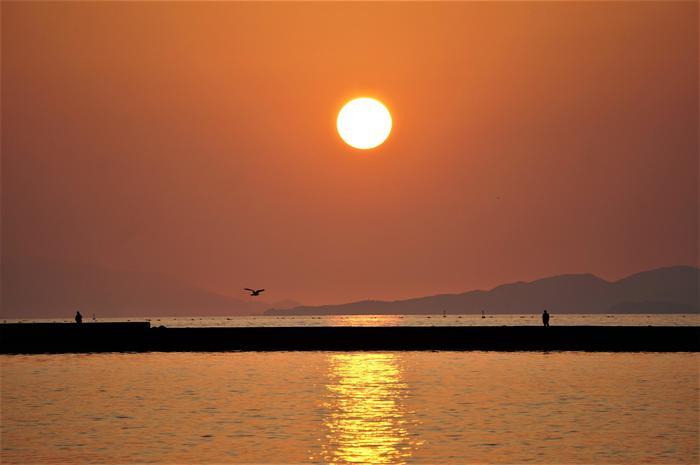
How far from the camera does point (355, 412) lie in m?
39.3

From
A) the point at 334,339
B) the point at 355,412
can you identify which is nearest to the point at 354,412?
the point at 355,412

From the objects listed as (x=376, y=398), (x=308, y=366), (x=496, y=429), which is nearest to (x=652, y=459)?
(x=496, y=429)

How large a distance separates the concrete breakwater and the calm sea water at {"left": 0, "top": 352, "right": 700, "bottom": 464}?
49.5 feet

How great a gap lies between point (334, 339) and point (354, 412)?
5212cm

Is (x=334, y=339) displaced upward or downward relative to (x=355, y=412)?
upward

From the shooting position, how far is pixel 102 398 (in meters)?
45.0

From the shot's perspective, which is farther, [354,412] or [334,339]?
[334,339]

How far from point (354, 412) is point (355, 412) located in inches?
1.9

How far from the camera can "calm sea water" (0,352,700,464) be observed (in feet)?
97.5

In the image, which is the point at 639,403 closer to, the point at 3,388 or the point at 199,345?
the point at 3,388

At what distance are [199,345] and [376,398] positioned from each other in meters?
45.6

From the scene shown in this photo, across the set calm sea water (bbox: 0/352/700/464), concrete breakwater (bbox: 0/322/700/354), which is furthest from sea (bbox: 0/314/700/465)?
concrete breakwater (bbox: 0/322/700/354)

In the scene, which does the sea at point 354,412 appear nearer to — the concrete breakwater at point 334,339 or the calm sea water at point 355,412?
the calm sea water at point 355,412

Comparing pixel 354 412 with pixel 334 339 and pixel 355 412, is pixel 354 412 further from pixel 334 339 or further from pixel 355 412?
pixel 334 339
